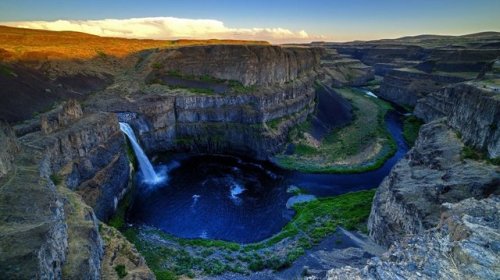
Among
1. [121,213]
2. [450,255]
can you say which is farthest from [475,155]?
[121,213]

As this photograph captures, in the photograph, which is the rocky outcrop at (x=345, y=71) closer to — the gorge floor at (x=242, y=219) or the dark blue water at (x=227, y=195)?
the dark blue water at (x=227, y=195)

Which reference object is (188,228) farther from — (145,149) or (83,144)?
(145,149)

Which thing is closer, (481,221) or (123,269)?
(481,221)

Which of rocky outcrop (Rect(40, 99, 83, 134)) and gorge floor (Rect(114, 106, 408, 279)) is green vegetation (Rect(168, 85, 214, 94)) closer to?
gorge floor (Rect(114, 106, 408, 279))

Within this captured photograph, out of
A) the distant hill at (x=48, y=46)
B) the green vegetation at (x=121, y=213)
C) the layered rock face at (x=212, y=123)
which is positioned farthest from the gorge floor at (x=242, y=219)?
the distant hill at (x=48, y=46)

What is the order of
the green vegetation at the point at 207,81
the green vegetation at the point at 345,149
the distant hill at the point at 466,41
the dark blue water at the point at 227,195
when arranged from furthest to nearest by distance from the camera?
the distant hill at the point at 466,41
the green vegetation at the point at 207,81
the green vegetation at the point at 345,149
the dark blue water at the point at 227,195

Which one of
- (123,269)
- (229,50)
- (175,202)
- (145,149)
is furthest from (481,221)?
(229,50)
